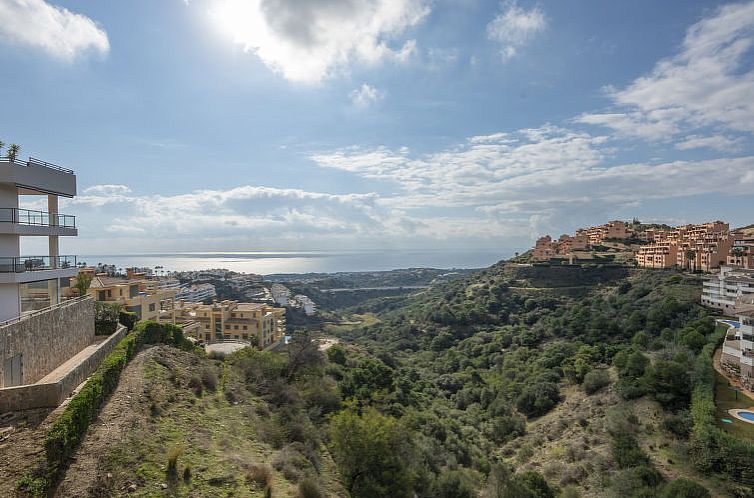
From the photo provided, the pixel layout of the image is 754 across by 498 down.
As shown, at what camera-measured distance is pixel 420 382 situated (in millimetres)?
38094

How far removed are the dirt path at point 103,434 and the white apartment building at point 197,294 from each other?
56807 mm

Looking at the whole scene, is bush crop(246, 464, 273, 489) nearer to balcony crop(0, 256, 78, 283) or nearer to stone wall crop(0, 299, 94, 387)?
stone wall crop(0, 299, 94, 387)

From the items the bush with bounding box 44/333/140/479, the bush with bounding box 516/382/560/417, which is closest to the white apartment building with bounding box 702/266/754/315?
the bush with bounding box 516/382/560/417

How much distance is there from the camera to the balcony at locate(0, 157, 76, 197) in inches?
452

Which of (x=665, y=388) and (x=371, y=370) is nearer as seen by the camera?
(x=665, y=388)

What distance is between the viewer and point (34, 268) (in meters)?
12.6

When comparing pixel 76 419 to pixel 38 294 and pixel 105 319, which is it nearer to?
pixel 38 294

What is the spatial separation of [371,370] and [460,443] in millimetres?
6946

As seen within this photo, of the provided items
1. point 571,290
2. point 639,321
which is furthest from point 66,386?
point 571,290

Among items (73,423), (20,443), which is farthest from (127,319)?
(20,443)

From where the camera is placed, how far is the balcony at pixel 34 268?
11.5 meters

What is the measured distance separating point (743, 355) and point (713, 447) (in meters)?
8.16

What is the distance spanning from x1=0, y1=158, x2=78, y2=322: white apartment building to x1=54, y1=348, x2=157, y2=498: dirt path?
3710 millimetres

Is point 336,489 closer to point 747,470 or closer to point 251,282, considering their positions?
point 747,470
